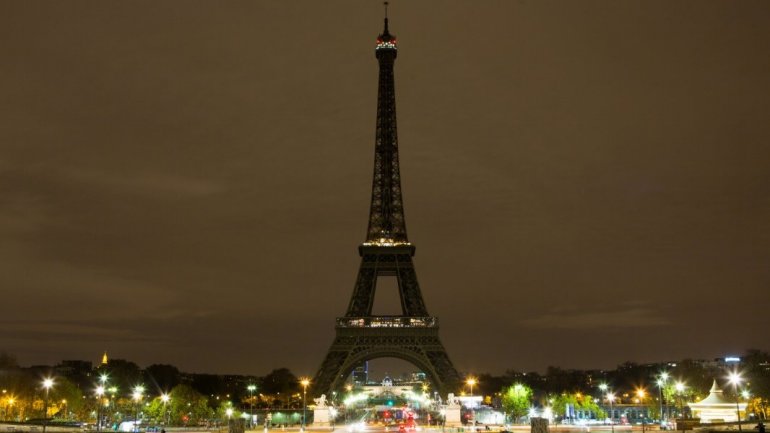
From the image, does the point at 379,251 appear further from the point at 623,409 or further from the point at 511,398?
the point at 623,409

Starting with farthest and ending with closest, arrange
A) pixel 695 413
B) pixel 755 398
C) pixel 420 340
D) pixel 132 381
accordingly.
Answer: pixel 132 381 → pixel 420 340 → pixel 755 398 → pixel 695 413

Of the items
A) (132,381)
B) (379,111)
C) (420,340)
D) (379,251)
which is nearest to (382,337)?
(420,340)

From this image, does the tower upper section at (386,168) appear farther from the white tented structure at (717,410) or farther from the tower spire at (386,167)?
the white tented structure at (717,410)

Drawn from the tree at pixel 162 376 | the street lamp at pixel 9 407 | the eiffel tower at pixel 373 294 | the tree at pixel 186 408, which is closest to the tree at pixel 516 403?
the eiffel tower at pixel 373 294

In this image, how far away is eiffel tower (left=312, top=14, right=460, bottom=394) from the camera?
112625 millimetres

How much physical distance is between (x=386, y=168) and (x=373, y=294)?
22.3m

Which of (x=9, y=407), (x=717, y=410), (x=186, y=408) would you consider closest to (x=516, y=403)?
(x=717, y=410)

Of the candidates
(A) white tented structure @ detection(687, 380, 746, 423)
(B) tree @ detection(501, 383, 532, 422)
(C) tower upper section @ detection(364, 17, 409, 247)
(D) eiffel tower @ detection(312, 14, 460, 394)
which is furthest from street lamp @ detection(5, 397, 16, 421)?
(A) white tented structure @ detection(687, 380, 746, 423)

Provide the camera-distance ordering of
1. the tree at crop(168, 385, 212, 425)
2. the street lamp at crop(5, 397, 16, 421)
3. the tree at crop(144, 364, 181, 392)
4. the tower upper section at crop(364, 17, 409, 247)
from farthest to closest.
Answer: the tree at crop(144, 364, 181, 392) → the tower upper section at crop(364, 17, 409, 247) → the tree at crop(168, 385, 212, 425) → the street lamp at crop(5, 397, 16, 421)

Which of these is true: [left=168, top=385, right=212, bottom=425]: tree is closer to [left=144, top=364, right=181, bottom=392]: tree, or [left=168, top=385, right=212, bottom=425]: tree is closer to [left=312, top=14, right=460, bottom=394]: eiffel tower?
[left=312, top=14, right=460, bottom=394]: eiffel tower

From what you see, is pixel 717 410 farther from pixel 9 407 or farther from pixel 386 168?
pixel 9 407

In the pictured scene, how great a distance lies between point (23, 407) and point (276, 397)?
84.5m

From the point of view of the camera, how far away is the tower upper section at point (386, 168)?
12238cm

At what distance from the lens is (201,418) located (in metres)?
105
